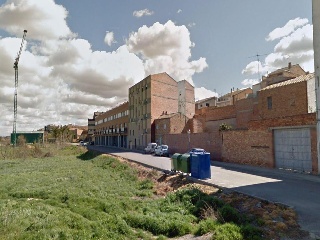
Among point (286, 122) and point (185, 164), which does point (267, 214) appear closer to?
point (185, 164)

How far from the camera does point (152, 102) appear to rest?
152ft

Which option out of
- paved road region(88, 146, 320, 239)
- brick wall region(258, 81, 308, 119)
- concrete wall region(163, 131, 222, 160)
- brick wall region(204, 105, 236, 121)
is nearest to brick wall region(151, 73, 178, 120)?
brick wall region(204, 105, 236, 121)

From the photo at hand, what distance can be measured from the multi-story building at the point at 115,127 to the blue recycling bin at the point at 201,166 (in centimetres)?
4529

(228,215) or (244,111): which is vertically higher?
(244,111)

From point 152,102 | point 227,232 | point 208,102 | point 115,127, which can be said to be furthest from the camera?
point 115,127

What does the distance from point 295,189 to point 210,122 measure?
33.0 metres

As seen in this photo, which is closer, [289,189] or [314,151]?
[289,189]

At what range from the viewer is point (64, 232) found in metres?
6.71

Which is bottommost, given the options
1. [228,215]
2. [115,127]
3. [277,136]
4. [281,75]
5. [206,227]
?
[206,227]

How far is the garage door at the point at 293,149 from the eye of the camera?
49.5 feet

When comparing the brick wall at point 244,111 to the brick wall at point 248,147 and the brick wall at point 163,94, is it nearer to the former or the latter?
the brick wall at point 248,147

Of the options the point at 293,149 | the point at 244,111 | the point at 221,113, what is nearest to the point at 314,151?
the point at 293,149

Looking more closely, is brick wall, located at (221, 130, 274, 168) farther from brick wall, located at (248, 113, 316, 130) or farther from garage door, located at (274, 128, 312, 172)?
garage door, located at (274, 128, 312, 172)

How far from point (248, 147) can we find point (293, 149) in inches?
152
